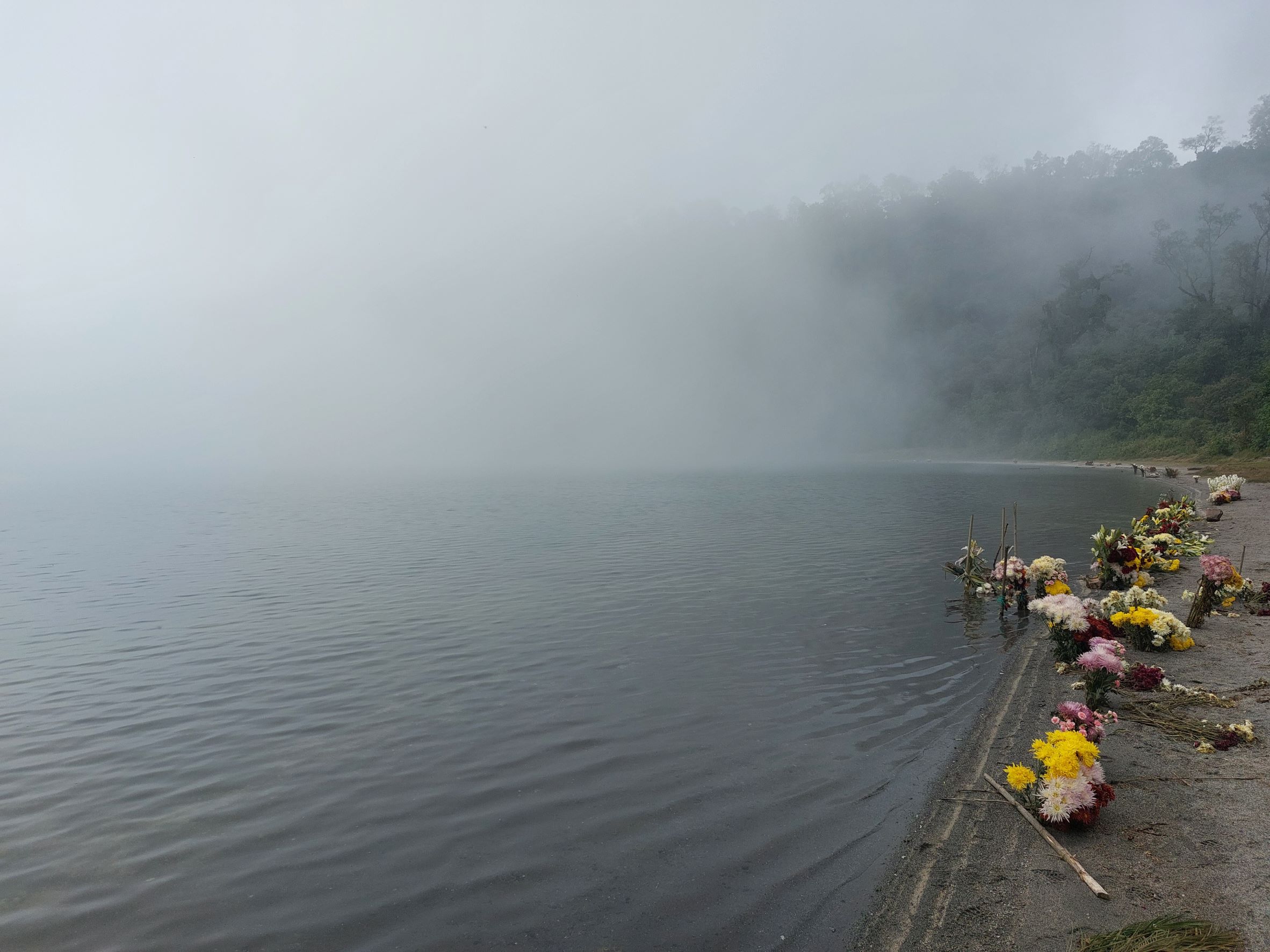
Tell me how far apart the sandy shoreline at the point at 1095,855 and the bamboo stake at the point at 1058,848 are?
7cm

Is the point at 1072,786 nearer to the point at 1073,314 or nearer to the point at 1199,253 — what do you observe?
the point at 1073,314

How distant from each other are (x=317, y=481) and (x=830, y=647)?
4614 inches

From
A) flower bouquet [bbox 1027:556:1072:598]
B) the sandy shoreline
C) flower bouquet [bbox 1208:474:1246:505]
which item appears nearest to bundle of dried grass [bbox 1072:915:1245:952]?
the sandy shoreline

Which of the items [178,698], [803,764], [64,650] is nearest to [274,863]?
[803,764]

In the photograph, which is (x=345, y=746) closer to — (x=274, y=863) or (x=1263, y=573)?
(x=274, y=863)

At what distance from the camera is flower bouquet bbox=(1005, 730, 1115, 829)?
7.93 m

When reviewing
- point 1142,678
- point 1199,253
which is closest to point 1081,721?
point 1142,678

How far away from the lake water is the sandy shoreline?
52cm

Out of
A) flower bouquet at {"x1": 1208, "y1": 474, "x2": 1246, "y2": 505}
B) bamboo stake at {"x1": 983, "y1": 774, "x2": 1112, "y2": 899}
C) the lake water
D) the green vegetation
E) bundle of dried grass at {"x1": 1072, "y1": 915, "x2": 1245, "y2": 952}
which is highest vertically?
the green vegetation

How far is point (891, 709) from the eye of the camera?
13117mm

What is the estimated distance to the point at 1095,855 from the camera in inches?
300

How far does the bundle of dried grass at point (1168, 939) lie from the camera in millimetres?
5707

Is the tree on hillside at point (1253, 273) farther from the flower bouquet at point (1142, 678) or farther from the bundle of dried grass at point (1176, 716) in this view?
the bundle of dried grass at point (1176, 716)

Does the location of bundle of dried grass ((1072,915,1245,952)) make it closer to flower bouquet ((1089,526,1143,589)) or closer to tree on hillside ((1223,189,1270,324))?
flower bouquet ((1089,526,1143,589))
